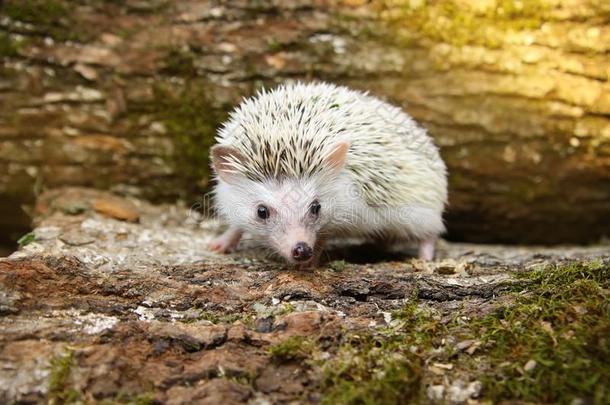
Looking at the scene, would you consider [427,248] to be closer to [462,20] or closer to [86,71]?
[462,20]

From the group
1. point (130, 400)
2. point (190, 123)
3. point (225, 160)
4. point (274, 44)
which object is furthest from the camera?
point (190, 123)

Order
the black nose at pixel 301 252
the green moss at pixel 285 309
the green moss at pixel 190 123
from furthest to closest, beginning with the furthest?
the green moss at pixel 190 123
the black nose at pixel 301 252
the green moss at pixel 285 309

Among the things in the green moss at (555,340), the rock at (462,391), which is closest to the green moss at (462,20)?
the green moss at (555,340)

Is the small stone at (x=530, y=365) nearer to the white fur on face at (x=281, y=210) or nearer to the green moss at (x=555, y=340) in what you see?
the green moss at (x=555, y=340)

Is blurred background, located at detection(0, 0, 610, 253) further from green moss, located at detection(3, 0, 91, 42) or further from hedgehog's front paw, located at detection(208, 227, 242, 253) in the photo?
hedgehog's front paw, located at detection(208, 227, 242, 253)

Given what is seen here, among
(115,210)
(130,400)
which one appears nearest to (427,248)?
(115,210)
